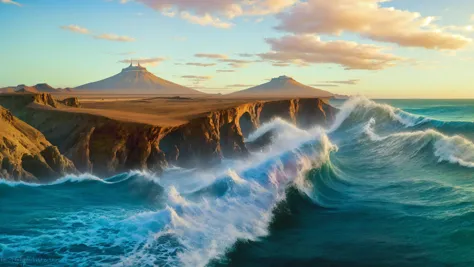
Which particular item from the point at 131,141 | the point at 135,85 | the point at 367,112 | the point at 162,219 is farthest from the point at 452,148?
the point at 135,85

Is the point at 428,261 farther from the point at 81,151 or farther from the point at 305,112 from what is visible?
the point at 305,112

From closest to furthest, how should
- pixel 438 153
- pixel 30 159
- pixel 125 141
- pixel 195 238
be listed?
pixel 195 238
pixel 30 159
pixel 125 141
pixel 438 153

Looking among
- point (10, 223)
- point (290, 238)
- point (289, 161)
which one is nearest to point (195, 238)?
point (290, 238)

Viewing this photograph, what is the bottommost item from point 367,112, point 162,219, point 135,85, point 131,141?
point 162,219

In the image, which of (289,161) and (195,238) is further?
(289,161)

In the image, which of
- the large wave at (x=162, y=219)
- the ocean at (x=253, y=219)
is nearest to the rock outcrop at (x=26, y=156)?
the large wave at (x=162, y=219)

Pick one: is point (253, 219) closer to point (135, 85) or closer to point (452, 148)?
point (452, 148)

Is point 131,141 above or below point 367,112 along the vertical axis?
below
